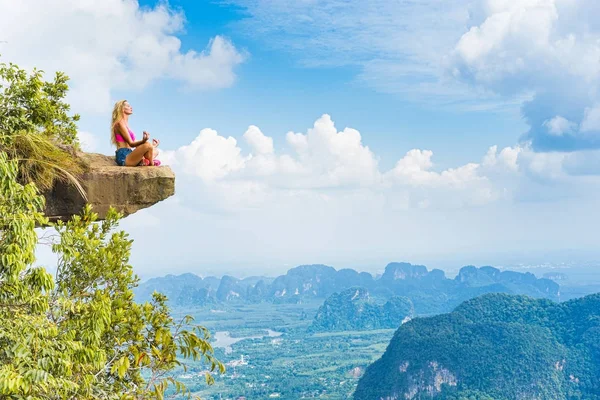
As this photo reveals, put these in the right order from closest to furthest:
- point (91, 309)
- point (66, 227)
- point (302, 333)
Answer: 1. point (91, 309)
2. point (66, 227)
3. point (302, 333)

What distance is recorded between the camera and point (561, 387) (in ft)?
171

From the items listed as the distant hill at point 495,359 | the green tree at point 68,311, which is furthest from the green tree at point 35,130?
the distant hill at point 495,359

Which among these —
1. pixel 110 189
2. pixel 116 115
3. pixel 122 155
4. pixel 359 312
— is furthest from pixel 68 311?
pixel 359 312

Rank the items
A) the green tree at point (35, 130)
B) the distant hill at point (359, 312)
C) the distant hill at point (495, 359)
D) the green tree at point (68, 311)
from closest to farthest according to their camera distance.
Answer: the green tree at point (68, 311) < the green tree at point (35, 130) < the distant hill at point (495, 359) < the distant hill at point (359, 312)

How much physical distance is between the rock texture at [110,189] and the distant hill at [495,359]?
4912 centimetres

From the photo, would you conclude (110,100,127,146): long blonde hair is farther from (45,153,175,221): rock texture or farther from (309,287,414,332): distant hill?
(309,287,414,332): distant hill

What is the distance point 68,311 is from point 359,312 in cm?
12391

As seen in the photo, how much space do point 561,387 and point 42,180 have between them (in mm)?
57634

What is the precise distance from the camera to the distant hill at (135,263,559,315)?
149 metres

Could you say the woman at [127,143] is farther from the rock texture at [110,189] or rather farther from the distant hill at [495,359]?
the distant hill at [495,359]

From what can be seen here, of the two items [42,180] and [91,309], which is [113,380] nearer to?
[91,309]

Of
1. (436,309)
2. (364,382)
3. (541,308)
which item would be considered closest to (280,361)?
(364,382)

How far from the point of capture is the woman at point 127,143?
4.54 metres

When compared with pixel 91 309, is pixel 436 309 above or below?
below
